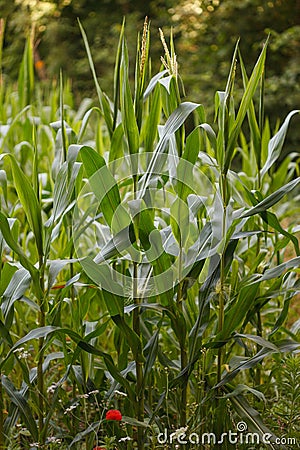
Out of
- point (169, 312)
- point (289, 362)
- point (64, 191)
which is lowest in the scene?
point (289, 362)

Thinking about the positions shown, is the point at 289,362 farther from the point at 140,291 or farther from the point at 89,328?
the point at 89,328

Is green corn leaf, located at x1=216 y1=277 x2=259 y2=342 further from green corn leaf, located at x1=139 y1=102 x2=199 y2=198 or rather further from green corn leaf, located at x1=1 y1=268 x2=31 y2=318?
green corn leaf, located at x1=1 y1=268 x2=31 y2=318

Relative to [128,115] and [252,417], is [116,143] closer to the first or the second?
[128,115]

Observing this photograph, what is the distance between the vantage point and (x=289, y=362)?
121 cm

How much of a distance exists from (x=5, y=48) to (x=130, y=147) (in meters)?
6.21

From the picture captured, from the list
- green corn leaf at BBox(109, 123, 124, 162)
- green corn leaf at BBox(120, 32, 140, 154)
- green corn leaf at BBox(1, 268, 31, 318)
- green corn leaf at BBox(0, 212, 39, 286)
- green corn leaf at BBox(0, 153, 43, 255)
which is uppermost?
green corn leaf at BBox(120, 32, 140, 154)

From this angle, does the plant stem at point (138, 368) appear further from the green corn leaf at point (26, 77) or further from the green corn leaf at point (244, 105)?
the green corn leaf at point (26, 77)

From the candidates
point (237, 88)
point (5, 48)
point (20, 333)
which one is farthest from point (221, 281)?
point (5, 48)

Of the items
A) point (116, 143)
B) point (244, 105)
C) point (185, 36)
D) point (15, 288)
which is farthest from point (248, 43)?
point (15, 288)

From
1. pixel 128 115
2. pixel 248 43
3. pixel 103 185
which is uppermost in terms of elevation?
pixel 128 115

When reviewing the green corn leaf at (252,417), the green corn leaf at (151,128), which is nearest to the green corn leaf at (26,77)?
the green corn leaf at (151,128)

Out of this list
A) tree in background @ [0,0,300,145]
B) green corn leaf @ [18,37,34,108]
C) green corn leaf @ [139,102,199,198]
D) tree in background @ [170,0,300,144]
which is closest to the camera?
green corn leaf @ [139,102,199,198]

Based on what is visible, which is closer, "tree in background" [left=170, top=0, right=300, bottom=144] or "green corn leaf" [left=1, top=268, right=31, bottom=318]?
"green corn leaf" [left=1, top=268, right=31, bottom=318]

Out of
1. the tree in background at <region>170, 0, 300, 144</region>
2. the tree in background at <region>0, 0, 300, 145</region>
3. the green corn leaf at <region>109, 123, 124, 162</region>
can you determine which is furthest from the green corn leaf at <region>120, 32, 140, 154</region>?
the tree in background at <region>170, 0, 300, 144</region>
